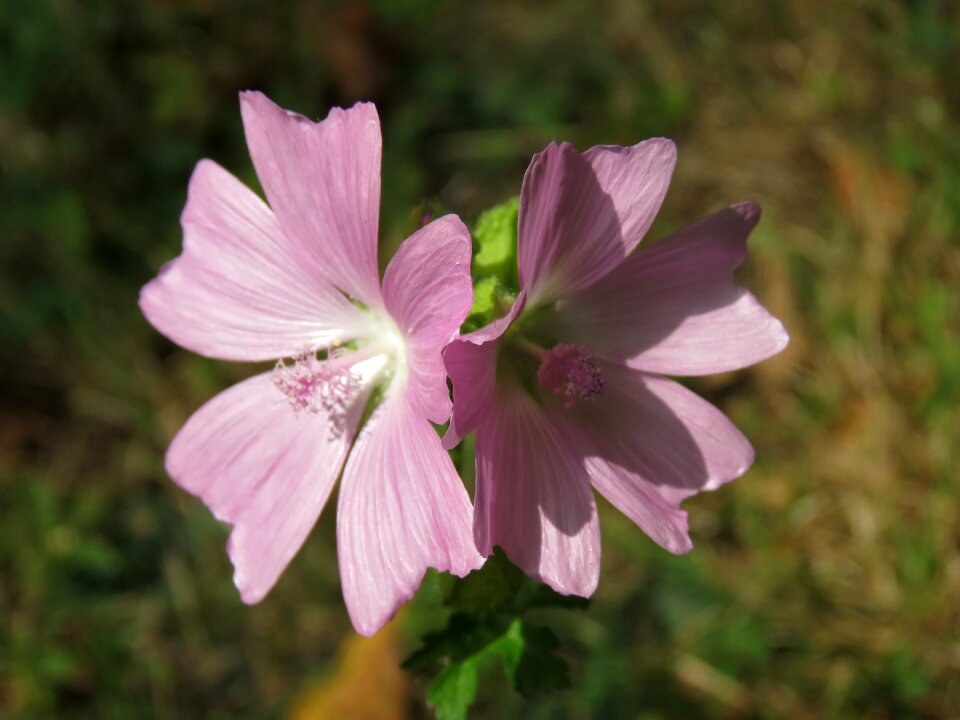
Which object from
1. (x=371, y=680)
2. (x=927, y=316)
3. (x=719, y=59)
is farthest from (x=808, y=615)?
(x=719, y=59)

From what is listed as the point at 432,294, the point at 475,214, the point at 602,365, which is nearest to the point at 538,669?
the point at 602,365

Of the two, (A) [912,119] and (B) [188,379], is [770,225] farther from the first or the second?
(B) [188,379]

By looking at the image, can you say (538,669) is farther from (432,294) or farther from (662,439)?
(432,294)

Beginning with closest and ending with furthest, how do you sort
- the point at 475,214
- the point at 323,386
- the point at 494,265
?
the point at 494,265, the point at 323,386, the point at 475,214

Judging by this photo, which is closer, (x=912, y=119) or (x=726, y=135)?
(x=912, y=119)

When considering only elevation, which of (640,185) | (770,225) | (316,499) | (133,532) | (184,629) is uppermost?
(640,185)

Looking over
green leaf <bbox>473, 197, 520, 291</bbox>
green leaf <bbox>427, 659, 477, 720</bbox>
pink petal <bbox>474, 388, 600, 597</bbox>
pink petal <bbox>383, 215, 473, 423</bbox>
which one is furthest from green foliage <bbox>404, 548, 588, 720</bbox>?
green leaf <bbox>473, 197, 520, 291</bbox>
